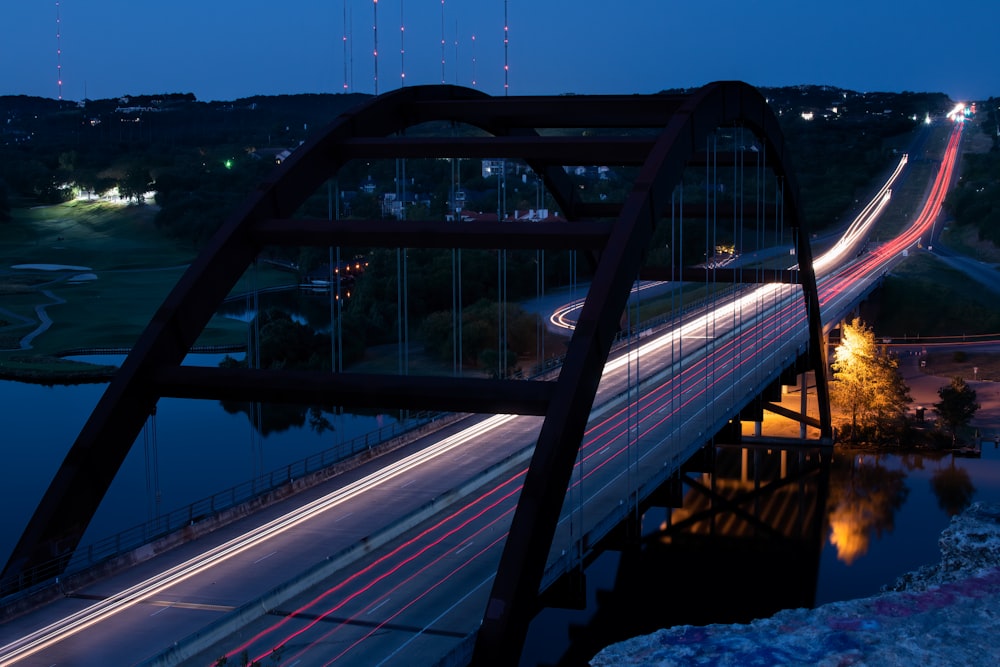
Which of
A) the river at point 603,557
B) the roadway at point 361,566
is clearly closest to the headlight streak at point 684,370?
the roadway at point 361,566

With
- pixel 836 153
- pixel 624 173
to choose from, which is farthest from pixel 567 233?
pixel 836 153

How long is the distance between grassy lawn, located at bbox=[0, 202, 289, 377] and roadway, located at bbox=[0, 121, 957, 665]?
141 ft

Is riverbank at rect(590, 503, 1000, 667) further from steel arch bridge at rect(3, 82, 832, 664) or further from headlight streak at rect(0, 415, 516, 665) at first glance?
steel arch bridge at rect(3, 82, 832, 664)

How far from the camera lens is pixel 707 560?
3434cm

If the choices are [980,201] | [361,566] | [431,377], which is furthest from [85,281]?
[431,377]

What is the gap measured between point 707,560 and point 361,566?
1738cm

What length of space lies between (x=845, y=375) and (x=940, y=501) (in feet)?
33.8

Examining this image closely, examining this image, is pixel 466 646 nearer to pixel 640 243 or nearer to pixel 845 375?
pixel 640 243

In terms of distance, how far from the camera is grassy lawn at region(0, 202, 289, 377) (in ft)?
238

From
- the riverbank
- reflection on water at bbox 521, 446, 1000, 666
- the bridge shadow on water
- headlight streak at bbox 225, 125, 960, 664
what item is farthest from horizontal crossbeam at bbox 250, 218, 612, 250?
the riverbank

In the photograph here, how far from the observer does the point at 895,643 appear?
76.5 feet

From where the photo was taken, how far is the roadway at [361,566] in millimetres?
15680

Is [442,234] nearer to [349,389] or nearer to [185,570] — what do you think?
[349,389]

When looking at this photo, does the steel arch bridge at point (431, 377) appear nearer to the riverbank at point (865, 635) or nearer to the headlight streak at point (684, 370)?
the headlight streak at point (684, 370)
